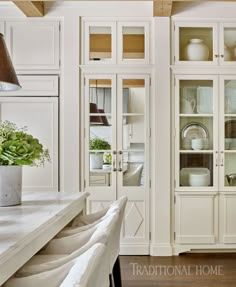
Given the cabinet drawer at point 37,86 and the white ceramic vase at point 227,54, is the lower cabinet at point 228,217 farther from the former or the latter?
the cabinet drawer at point 37,86

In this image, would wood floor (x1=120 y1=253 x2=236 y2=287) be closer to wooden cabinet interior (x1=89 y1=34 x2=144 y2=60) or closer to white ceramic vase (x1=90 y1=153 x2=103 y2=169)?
white ceramic vase (x1=90 y1=153 x2=103 y2=169)

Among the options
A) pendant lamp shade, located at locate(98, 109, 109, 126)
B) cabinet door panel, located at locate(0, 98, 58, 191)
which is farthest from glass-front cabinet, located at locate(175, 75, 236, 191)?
cabinet door panel, located at locate(0, 98, 58, 191)

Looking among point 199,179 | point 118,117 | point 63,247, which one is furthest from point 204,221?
point 63,247

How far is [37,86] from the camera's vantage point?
3703 mm

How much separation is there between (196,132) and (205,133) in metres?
0.10

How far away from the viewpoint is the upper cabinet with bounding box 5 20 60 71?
3703 millimetres

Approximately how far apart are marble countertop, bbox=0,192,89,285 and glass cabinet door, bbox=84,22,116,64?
6.27 feet

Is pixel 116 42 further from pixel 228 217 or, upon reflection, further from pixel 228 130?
pixel 228 217

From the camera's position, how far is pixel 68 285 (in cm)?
83

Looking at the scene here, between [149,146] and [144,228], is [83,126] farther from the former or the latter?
[144,228]

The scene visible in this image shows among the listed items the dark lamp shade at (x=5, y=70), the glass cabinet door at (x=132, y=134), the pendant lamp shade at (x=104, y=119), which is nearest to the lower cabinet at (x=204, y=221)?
the glass cabinet door at (x=132, y=134)

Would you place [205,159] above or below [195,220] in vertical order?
above

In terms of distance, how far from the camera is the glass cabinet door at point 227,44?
3.72m

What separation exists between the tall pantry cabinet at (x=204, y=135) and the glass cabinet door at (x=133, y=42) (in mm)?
344
